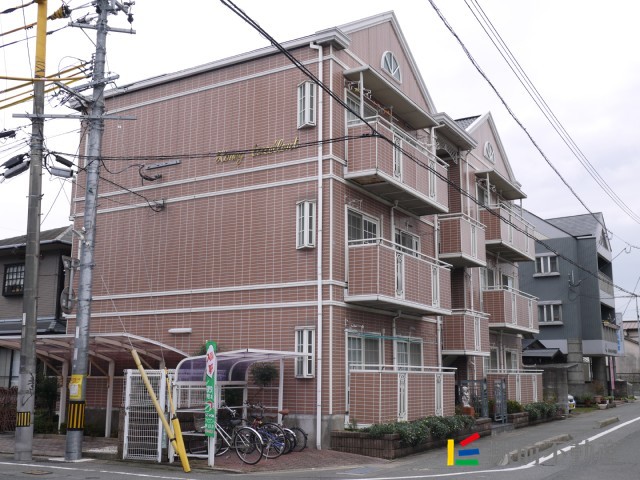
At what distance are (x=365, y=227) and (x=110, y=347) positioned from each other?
284 inches

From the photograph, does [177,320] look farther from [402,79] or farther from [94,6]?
[402,79]

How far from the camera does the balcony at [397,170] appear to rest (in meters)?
17.1

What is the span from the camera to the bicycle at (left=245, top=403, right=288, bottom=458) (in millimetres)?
14438

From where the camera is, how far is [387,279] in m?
16.7

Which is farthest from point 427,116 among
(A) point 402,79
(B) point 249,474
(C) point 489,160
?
(B) point 249,474

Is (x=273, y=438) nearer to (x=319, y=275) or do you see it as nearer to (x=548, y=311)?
(x=319, y=275)

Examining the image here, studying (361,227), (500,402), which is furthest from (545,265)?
(361,227)

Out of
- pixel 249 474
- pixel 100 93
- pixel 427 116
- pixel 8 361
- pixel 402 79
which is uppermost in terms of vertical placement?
pixel 402 79

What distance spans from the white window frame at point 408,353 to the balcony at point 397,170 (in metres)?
3.92

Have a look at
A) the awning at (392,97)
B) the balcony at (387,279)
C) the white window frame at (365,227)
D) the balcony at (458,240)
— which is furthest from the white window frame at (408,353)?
the awning at (392,97)

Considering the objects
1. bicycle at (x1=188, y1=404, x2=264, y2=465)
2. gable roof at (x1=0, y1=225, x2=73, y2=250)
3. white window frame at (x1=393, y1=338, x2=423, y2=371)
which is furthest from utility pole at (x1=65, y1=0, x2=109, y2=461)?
gable roof at (x1=0, y1=225, x2=73, y2=250)

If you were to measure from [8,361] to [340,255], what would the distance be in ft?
43.5

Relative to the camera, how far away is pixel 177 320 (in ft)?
60.7

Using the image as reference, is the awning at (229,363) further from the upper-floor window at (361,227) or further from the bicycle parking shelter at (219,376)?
the upper-floor window at (361,227)
